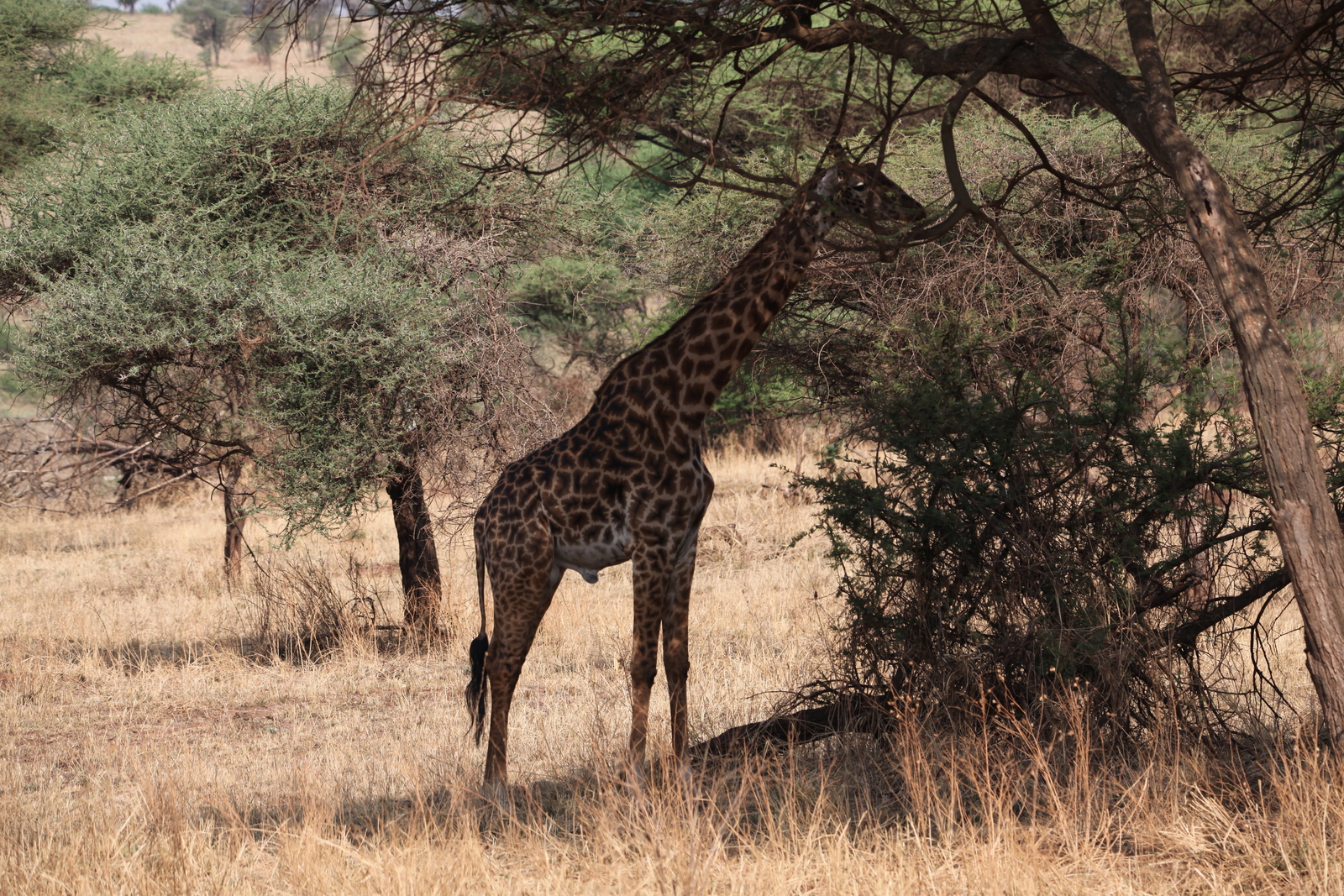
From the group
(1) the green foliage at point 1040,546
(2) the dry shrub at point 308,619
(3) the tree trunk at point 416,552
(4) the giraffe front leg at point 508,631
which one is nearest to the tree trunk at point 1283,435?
(1) the green foliage at point 1040,546

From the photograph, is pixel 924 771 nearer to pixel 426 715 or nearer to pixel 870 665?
pixel 870 665

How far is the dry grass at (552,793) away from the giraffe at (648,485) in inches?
24.3

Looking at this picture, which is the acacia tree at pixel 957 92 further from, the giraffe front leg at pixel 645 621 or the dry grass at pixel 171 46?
the dry grass at pixel 171 46

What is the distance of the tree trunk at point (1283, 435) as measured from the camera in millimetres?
3926

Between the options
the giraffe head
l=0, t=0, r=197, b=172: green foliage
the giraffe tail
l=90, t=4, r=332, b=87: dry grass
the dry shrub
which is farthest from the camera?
l=90, t=4, r=332, b=87: dry grass

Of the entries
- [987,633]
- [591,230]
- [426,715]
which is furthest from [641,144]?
[987,633]

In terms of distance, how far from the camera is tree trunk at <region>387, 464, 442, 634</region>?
395 inches

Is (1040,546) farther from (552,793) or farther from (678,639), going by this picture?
(552,793)

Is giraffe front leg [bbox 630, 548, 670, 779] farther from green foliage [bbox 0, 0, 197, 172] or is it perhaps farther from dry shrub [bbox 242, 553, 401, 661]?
green foliage [bbox 0, 0, 197, 172]

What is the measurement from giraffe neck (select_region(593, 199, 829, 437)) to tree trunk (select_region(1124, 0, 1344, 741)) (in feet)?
5.92

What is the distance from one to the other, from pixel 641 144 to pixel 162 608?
15580 mm

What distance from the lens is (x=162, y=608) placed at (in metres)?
11.8

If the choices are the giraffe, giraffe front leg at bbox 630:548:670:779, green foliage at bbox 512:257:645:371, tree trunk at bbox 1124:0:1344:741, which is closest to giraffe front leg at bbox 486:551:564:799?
the giraffe

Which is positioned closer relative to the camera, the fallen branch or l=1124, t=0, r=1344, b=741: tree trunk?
l=1124, t=0, r=1344, b=741: tree trunk
